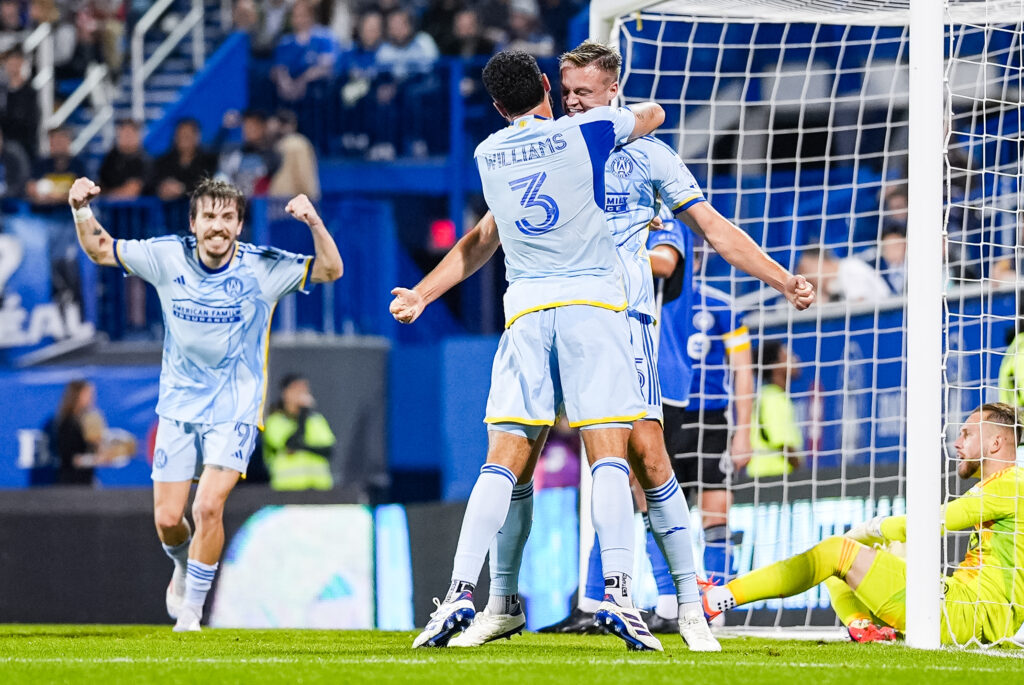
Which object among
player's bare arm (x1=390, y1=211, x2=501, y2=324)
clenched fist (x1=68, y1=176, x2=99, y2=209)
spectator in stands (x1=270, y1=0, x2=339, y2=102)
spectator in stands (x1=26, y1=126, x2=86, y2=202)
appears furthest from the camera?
spectator in stands (x1=270, y1=0, x2=339, y2=102)

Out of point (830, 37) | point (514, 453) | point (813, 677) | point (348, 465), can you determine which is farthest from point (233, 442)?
point (830, 37)

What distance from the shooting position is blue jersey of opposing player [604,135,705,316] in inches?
216

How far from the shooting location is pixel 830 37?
13945 mm

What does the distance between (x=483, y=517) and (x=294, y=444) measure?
6758 millimetres

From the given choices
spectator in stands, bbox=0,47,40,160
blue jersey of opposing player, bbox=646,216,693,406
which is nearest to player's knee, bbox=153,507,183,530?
blue jersey of opposing player, bbox=646,216,693,406

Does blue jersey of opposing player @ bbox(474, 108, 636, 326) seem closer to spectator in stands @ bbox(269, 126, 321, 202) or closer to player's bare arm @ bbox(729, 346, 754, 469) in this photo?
player's bare arm @ bbox(729, 346, 754, 469)

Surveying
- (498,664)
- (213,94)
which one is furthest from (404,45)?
(498,664)

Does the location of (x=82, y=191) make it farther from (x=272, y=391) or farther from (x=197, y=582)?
(x=272, y=391)

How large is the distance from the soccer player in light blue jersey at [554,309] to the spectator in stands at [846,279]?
566 centimetres

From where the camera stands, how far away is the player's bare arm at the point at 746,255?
16.8 feet

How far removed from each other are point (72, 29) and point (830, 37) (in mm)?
7833

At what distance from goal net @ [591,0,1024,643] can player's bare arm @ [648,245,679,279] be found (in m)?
1.21

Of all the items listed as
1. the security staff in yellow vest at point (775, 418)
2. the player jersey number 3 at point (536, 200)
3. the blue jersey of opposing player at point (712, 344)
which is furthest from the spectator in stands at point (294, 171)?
the player jersey number 3 at point (536, 200)

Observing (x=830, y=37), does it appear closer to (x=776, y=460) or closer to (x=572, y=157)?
(x=776, y=460)
